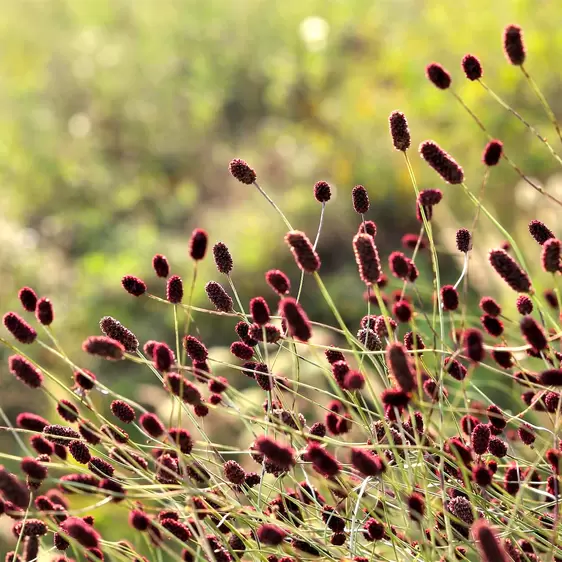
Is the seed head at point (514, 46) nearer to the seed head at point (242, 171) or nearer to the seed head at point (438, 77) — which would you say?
the seed head at point (438, 77)

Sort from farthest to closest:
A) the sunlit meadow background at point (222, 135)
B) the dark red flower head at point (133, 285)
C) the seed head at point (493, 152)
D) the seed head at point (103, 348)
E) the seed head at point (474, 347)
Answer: the sunlit meadow background at point (222, 135) → the dark red flower head at point (133, 285) → the seed head at point (493, 152) → the seed head at point (103, 348) → the seed head at point (474, 347)

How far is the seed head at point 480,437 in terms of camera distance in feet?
2.97

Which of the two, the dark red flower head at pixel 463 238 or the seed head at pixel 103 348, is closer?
the seed head at pixel 103 348

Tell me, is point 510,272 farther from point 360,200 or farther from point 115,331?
point 115,331

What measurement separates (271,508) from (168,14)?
794 cm

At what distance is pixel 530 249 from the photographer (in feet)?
10.2

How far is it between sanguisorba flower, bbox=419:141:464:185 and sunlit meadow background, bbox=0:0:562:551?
1813 mm

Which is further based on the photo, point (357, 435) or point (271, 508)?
point (357, 435)

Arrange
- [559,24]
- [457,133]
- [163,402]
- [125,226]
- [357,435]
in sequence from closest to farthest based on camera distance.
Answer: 1. [357,435]
2. [163,402]
3. [559,24]
4. [457,133]
5. [125,226]

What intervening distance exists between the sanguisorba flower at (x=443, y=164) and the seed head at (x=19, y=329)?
0.49 m

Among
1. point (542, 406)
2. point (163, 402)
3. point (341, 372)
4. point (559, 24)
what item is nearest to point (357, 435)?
point (163, 402)

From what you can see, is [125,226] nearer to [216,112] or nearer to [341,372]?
[216,112]

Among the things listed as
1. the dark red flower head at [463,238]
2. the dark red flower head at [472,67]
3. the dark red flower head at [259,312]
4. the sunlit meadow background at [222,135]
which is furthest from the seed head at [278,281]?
the sunlit meadow background at [222,135]

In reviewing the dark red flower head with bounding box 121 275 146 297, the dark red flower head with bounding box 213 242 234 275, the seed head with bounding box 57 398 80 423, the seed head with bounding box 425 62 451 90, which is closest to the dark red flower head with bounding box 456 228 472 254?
the seed head with bounding box 425 62 451 90
